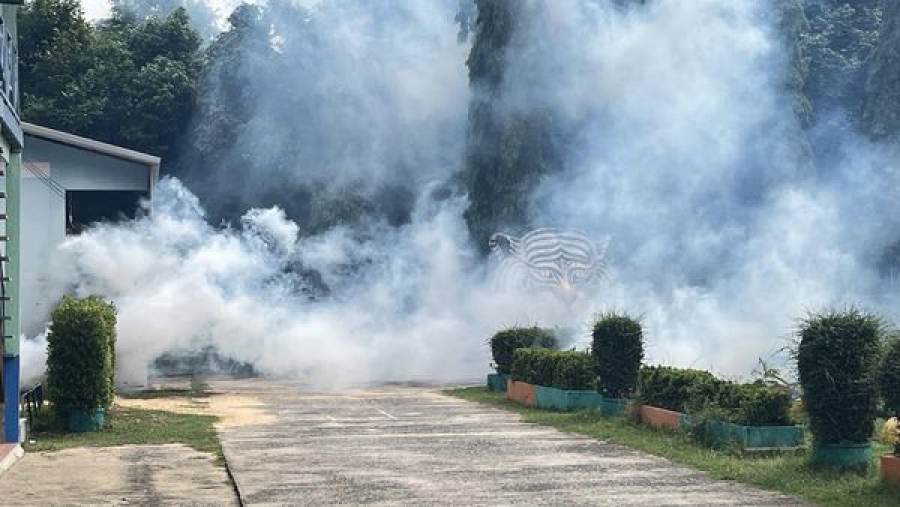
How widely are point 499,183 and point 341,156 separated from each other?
9.16 metres

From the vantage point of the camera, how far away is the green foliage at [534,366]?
2248 cm

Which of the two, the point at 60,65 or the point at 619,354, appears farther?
the point at 60,65

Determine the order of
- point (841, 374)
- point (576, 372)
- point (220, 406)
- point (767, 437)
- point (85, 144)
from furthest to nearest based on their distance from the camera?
point (85, 144), point (220, 406), point (576, 372), point (767, 437), point (841, 374)

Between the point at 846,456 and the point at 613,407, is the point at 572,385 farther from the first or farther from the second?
the point at 846,456

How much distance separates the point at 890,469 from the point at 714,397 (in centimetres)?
447

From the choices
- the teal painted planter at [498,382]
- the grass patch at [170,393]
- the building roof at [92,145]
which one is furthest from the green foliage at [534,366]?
the building roof at [92,145]

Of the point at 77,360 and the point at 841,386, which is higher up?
the point at 77,360

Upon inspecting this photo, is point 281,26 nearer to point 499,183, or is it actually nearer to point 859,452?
point 499,183

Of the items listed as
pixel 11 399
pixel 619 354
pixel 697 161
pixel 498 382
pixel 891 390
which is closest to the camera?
pixel 891 390

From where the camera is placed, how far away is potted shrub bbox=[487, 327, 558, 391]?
26.6 m

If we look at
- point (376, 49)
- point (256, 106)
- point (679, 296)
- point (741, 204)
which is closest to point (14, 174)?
point (679, 296)

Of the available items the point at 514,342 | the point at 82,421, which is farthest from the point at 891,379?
the point at 514,342

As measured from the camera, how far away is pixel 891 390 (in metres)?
11.6

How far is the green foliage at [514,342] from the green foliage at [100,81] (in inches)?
892
